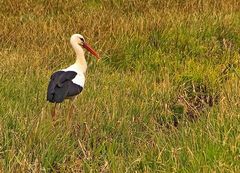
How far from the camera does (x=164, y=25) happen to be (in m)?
7.17

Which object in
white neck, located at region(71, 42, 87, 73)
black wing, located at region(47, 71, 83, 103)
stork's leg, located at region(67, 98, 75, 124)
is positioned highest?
white neck, located at region(71, 42, 87, 73)

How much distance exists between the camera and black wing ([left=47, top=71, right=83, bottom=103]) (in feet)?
13.1

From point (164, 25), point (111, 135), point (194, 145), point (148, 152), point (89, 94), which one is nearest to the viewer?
point (194, 145)

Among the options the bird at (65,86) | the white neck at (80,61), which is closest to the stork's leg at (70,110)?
the bird at (65,86)

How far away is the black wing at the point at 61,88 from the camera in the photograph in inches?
157

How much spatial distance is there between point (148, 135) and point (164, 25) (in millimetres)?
3375

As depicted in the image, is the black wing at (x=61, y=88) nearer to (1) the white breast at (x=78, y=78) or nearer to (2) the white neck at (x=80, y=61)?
(1) the white breast at (x=78, y=78)

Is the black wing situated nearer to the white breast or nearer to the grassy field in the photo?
the white breast

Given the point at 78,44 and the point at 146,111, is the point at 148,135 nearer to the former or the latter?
the point at 146,111

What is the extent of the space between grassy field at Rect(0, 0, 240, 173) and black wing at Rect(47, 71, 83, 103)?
152 millimetres

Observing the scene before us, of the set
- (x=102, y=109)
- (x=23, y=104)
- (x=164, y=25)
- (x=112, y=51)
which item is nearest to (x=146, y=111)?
(x=102, y=109)

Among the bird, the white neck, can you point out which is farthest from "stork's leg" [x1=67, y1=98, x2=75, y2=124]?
the white neck

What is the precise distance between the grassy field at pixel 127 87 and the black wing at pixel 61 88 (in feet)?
0.50

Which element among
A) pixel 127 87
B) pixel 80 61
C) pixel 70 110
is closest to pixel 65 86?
pixel 70 110
